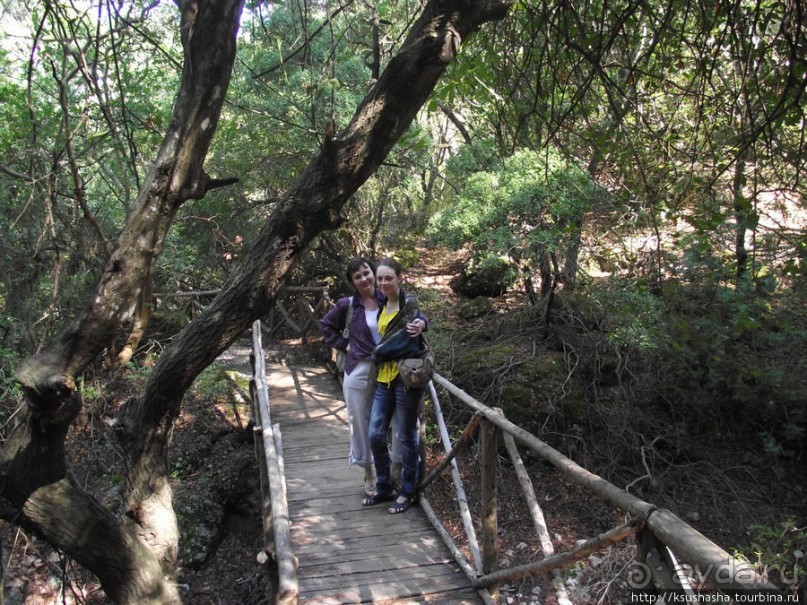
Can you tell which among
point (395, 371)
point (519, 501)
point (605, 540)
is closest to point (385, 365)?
point (395, 371)

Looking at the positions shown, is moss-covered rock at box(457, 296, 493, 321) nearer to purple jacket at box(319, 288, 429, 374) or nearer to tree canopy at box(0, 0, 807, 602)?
tree canopy at box(0, 0, 807, 602)

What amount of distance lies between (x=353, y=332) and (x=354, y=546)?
4.49ft

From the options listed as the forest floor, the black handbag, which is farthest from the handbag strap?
the forest floor

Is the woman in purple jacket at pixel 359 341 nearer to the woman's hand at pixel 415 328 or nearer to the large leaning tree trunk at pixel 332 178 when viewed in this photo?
the woman's hand at pixel 415 328

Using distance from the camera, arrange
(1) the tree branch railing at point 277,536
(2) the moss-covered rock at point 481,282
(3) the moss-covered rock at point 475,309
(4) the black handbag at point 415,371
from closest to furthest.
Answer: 1. (1) the tree branch railing at point 277,536
2. (4) the black handbag at point 415,371
3. (3) the moss-covered rock at point 475,309
4. (2) the moss-covered rock at point 481,282

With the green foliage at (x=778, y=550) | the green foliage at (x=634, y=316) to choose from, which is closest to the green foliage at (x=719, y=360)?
the green foliage at (x=634, y=316)

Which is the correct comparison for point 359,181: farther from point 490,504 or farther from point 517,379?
point 517,379

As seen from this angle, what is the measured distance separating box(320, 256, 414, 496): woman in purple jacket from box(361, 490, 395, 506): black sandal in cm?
36

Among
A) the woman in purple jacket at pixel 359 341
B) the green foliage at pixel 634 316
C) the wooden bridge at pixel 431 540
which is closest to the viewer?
the wooden bridge at pixel 431 540

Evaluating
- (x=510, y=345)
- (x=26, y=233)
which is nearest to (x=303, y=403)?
(x=510, y=345)

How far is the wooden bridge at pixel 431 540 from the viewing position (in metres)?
1.66

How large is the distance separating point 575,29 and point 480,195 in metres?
4.79

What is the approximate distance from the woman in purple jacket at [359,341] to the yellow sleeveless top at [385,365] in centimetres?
6

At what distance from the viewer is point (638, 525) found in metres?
1.73
